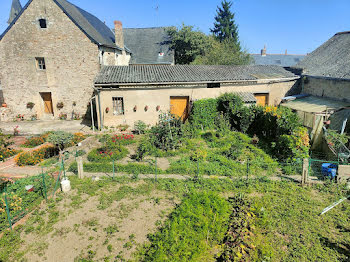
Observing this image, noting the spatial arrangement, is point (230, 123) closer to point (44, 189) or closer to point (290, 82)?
point (290, 82)

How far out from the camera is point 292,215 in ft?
25.3

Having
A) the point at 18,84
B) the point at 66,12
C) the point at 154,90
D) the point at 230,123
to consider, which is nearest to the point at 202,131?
the point at 230,123

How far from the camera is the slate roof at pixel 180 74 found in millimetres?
17156

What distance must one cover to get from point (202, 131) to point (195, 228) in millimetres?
10295

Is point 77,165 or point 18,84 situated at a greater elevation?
point 18,84

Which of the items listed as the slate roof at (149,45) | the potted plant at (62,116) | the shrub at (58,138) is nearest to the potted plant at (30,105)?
the potted plant at (62,116)

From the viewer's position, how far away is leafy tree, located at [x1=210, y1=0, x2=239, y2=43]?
46.4 m

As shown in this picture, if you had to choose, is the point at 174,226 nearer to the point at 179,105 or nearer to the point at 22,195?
the point at 22,195

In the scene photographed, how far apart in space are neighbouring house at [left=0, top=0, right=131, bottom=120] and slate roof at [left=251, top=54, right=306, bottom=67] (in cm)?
3262

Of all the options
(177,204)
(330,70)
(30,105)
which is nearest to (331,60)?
(330,70)

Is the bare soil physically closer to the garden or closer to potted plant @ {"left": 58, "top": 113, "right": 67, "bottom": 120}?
the garden

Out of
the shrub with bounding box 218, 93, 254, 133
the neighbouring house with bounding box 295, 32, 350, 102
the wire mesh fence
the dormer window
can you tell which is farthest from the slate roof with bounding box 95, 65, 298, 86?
the wire mesh fence

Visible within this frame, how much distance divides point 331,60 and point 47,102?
2380 cm

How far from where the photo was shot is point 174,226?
6.14 metres
